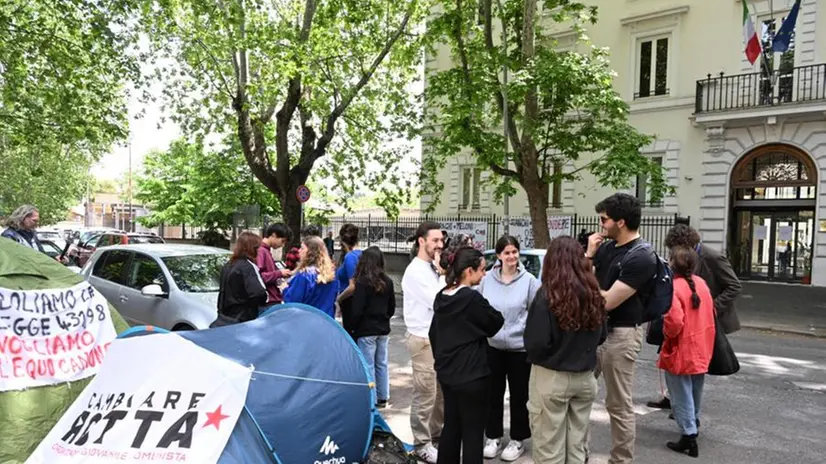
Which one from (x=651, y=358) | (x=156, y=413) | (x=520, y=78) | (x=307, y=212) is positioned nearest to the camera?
(x=156, y=413)

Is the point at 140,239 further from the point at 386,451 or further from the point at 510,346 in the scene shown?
the point at 510,346

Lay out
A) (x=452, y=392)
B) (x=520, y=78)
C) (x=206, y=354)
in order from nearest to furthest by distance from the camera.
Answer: (x=206, y=354) < (x=452, y=392) < (x=520, y=78)

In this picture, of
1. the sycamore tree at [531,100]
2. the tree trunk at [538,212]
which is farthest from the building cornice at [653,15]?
the tree trunk at [538,212]

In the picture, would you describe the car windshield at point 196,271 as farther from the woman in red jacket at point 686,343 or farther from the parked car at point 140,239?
the parked car at point 140,239

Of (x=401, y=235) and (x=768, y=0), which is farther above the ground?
(x=768, y=0)

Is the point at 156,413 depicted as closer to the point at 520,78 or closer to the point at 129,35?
the point at 520,78

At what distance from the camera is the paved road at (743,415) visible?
473cm

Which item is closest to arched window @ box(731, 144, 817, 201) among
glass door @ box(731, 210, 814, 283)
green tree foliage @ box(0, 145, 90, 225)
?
glass door @ box(731, 210, 814, 283)

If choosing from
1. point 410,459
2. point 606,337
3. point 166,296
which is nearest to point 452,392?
point 410,459

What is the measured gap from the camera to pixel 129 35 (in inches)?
554

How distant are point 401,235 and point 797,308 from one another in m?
13.6

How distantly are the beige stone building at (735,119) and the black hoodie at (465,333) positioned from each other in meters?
16.2

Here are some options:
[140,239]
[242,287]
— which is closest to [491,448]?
[242,287]

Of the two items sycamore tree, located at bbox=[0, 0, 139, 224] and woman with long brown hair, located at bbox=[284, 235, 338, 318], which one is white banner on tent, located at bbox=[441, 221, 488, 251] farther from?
woman with long brown hair, located at bbox=[284, 235, 338, 318]
